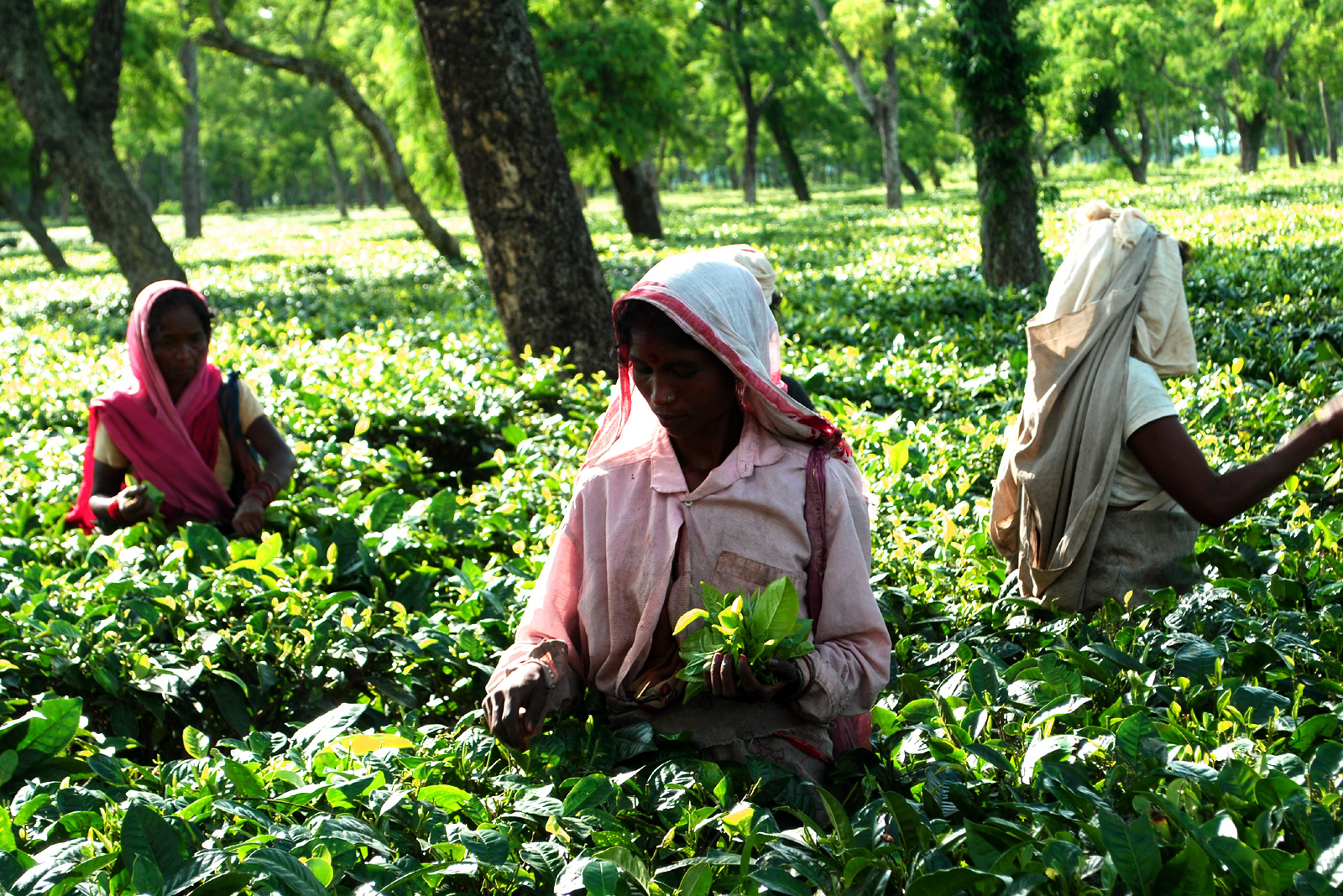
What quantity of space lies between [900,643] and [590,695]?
35.1 inches

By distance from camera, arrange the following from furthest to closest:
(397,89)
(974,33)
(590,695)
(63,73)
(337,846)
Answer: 1. (63,73)
2. (397,89)
3. (974,33)
4. (590,695)
5. (337,846)

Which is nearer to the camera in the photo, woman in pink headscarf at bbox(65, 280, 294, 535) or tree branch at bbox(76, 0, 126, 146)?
woman in pink headscarf at bbox(65, 280, 294, 535)

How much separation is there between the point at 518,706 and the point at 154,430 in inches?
105

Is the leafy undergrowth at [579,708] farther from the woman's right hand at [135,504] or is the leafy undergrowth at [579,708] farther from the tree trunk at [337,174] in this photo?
the tree trunk at [337,174]

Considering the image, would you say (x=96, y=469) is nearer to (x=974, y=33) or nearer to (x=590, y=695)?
(x=590, y=695)

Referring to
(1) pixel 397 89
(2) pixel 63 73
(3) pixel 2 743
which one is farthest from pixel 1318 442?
(2) pixel 63 73

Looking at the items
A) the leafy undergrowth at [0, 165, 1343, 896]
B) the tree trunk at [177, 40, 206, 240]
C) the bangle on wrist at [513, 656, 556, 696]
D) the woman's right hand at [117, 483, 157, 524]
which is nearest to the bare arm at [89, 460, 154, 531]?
the woman's right hand at [117, 483, 157, 524]

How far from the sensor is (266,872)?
5.44 ft

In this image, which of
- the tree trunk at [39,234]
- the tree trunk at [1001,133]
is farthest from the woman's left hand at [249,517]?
the tree trunk at [39,234]

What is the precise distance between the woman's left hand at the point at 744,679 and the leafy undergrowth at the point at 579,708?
7.8 inches

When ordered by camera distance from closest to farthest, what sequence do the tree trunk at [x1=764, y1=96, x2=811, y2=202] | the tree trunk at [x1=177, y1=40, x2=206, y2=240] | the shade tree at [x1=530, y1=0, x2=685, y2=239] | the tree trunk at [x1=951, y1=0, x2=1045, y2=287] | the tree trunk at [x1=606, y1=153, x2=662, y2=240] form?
the tree trunk at [x1=951, y1=0, x2=1045, y2=287] → the shade tree at [x1=530, y1=0, x2=685, y2=239] → the tree trunk at [x1=606, y1=153, x2=662, y2=240] → the tree trunk at [x1=177, y1=40, x2=206, y2=240] → the tree trunk at [x1=764, y1=96, x2=811, y2=202]

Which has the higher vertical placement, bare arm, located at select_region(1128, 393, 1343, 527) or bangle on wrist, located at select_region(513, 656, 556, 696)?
bare arm, located at select_region(1128, 393, 1343, 527)

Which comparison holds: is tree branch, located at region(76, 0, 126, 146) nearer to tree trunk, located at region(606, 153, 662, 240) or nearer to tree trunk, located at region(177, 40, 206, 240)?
tree trunk, located at region(606, 153, 662, 240)

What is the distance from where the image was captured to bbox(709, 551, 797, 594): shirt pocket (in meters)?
2.12
